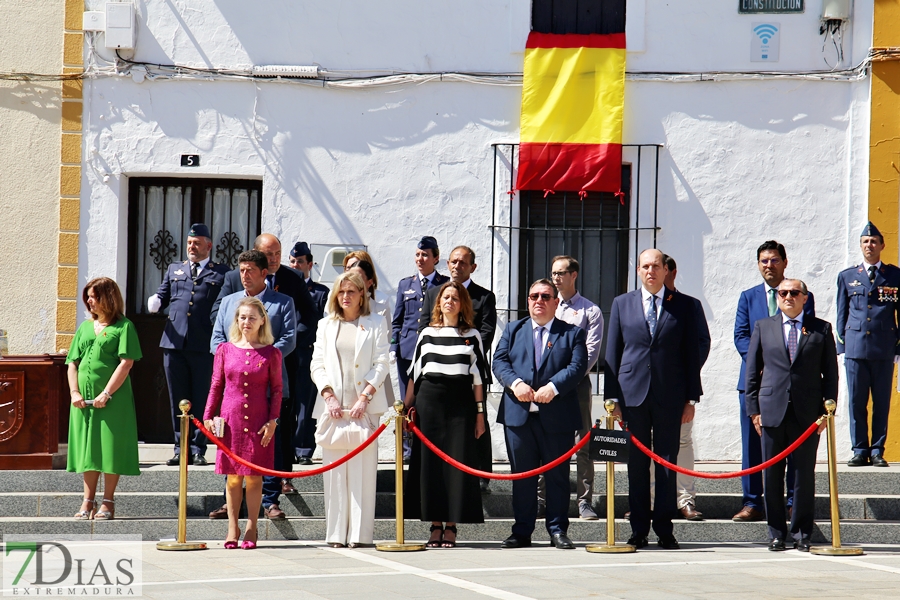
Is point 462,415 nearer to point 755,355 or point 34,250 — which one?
point 755,355

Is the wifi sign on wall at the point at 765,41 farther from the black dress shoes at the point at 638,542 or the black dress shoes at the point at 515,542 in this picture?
the black dress shoes at the point at 515,542

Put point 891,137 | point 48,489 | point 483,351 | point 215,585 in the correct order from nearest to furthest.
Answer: point 215,585
point 483,351
point 48,489
point 891,137

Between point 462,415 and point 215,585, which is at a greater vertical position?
point 462,415

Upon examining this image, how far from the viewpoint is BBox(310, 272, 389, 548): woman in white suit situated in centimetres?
747

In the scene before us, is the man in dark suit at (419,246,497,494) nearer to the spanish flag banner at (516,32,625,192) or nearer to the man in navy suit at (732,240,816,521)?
the man in navy suit at (732,240,816,521)

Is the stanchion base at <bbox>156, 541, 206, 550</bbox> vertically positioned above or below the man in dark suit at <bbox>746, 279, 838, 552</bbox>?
below

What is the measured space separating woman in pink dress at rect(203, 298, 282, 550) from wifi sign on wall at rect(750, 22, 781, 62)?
585 cm

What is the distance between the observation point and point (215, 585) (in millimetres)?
5871

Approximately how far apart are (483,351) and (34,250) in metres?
5.09

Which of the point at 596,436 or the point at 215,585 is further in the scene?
the point at 596,436

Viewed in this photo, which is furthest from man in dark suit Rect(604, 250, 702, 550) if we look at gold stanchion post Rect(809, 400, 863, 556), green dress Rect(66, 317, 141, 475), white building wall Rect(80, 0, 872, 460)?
green dress Rect(66, 317, 141, 475)

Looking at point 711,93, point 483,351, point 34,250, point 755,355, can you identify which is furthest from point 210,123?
point 755,355

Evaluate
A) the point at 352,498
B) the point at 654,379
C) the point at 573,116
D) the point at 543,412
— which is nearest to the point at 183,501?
the point at 352,498

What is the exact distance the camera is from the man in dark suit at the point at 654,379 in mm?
7586
